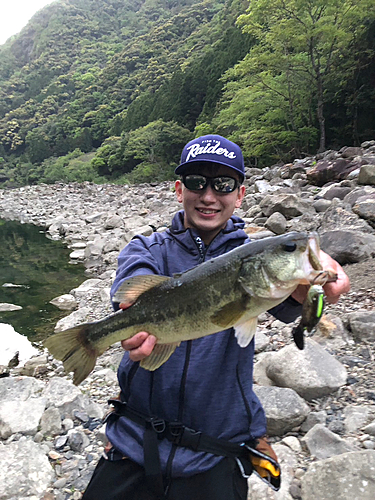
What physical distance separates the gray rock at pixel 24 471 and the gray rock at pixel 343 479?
1992 millimetres

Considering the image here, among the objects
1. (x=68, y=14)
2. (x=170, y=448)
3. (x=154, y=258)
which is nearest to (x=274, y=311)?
(x=154, y=258)

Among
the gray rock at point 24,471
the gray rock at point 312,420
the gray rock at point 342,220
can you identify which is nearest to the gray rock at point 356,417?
the gray rock at point 312,420

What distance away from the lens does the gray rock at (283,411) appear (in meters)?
2.95

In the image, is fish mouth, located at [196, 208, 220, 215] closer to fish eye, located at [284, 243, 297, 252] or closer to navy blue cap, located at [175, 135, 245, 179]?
navy blue cap, located at [175, 135, 245, 179]

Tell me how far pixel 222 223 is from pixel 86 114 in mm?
76811

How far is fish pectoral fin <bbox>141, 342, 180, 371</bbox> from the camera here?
74.4 inches

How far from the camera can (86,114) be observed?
71.4 m

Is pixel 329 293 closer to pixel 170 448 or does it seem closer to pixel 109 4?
pixel 170 448

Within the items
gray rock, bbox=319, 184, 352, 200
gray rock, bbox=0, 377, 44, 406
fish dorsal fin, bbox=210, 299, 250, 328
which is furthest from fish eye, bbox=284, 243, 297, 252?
gray rock, bbox=319, 184, 352, 200

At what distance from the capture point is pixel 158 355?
1.90 m

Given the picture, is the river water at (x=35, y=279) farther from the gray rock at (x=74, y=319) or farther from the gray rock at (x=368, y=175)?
the gray rock at (x=368, y=175)

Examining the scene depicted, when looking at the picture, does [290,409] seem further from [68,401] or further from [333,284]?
[68,401]

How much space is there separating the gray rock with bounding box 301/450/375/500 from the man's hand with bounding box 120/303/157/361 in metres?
1.44

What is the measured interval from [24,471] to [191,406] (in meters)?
1.71
